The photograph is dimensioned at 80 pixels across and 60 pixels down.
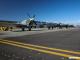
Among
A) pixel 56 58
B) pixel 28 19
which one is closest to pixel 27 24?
pixel 28 19

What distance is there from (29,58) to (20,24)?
63552 mm

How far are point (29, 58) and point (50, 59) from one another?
39.8 inches

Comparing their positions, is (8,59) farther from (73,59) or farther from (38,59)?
(73,59)

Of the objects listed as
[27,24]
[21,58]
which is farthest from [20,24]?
[21,58]

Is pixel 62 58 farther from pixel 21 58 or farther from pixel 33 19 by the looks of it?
pixel 33 19

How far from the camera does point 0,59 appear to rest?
27.9 feet

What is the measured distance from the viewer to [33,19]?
70000 mm

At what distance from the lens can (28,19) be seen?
70.3 metres

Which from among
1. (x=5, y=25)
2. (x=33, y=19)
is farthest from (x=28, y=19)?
(x=5, y=25)

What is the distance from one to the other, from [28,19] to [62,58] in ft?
203

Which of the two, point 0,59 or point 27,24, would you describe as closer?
point 0,59

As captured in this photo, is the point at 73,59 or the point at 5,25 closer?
the point at 73,59

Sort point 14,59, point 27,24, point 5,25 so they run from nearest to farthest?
point 14,59, point 27,24, point 5,25

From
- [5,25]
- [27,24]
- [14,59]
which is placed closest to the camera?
[14,59]
